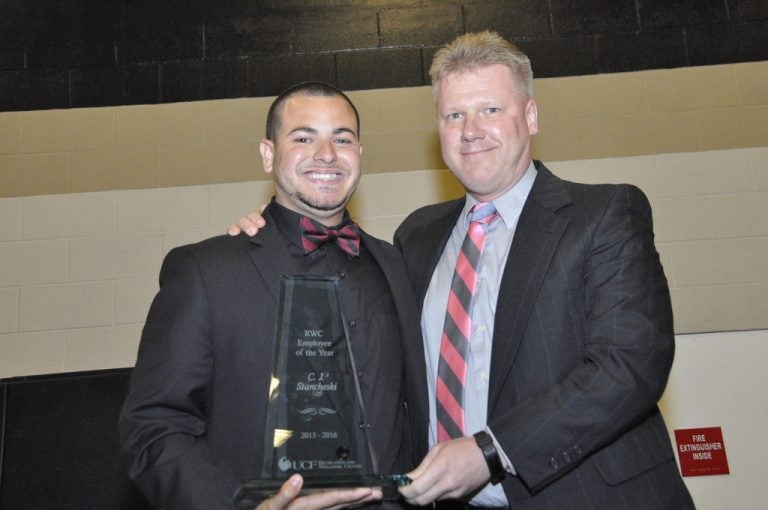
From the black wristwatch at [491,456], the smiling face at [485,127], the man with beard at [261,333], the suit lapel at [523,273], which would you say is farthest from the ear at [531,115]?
the black wristwatch at [491,456]

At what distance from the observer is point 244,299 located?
2021 mm

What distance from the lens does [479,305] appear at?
2.16 meters

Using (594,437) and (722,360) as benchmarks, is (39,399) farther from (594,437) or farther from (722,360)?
(722,360)

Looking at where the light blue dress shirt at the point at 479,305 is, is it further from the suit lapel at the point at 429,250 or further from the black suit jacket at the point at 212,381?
the black suit jacket at the point at 212,381

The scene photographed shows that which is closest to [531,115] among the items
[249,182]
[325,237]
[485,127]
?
[485,127]

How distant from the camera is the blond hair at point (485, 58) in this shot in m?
2.35

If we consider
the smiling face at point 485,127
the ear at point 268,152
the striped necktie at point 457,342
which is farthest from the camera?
the ear at point 268,152

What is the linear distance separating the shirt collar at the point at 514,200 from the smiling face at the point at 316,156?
0.44m

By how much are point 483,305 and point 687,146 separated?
2647 millimetres

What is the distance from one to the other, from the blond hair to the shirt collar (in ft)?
0.88

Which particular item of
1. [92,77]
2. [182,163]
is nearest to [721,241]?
[182,163]

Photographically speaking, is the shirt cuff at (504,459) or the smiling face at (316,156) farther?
the smiling face at (316,156)

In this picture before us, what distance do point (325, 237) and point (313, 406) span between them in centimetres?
60

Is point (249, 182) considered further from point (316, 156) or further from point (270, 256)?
point (270, 256)
